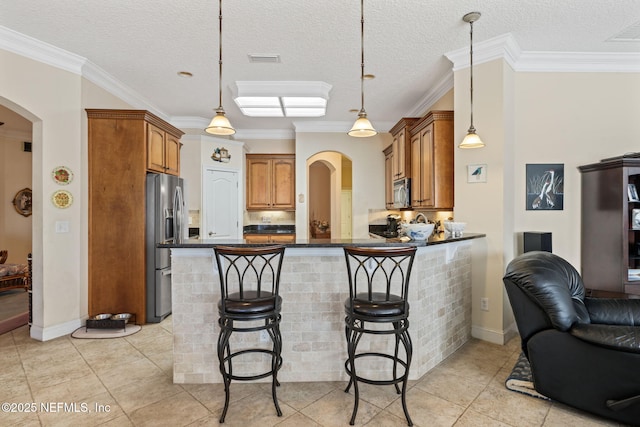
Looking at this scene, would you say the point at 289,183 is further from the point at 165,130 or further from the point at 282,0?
the point at 282,0

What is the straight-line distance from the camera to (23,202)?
19.4 ft

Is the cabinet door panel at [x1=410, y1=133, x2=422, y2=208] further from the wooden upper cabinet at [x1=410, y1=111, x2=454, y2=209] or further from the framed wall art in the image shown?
the framed wall art

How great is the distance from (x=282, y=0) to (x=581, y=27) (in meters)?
2.76

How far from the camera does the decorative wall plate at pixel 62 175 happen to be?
11.0 feet

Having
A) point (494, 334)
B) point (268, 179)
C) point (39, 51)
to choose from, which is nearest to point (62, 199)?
point (39, 51)

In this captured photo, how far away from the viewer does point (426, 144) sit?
3.93 metres

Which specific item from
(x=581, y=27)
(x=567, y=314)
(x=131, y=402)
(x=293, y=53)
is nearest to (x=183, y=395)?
(x=131, y=402)

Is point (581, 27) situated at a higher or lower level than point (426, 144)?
higher

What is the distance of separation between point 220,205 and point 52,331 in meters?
3.14

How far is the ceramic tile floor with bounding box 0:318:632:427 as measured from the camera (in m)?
1.98

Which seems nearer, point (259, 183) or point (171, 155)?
point (171, 155)

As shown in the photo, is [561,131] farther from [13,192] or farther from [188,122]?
[13,192]

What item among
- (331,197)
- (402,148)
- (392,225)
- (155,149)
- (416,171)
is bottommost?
(392,225)

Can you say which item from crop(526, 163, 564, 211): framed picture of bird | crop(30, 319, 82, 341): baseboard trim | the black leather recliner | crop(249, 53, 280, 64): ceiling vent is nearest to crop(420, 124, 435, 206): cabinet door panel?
crop(526, 163, 564, 211): framed picture of bird
